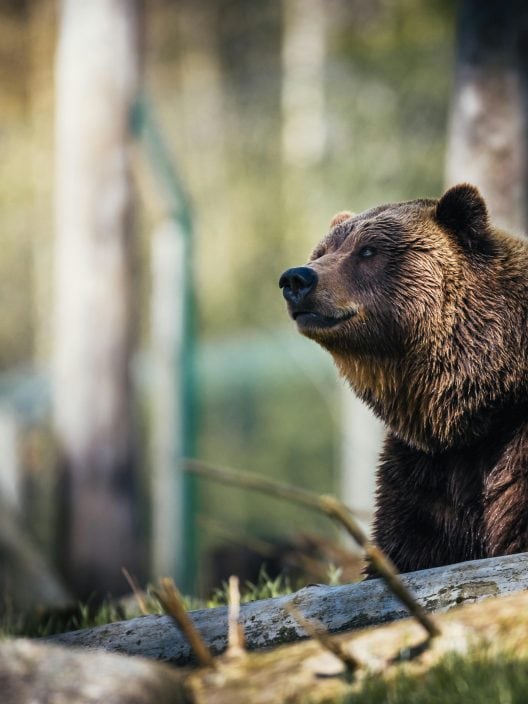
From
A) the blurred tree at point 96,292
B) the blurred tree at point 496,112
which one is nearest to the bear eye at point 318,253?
the blurred tree at point 496,112

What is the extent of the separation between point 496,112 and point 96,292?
422cm

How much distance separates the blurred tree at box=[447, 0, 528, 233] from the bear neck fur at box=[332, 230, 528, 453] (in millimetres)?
2198

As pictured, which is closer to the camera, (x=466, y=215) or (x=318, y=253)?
(x=466, y=215)

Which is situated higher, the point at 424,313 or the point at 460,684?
the point at 424,313

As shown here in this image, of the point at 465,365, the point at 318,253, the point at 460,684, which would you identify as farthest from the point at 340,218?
the point at 460,684

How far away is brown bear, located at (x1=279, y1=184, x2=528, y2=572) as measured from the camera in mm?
4070

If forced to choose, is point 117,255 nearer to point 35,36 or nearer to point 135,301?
point 135,301

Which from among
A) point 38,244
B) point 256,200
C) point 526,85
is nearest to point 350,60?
point 256,200

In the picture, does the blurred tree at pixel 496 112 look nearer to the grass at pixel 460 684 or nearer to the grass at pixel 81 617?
the grass at pixel 81 617

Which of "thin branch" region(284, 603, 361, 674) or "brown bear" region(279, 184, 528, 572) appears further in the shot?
"brown bear" region(279, 184, 528, 572)

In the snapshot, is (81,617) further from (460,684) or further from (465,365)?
(460,684)

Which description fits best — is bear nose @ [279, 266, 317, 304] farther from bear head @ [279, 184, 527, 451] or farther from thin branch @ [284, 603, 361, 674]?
thin branch @ [284, 603, 361, 674]

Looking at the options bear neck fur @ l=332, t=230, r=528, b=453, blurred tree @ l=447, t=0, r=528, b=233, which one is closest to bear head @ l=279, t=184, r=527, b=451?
bear neck fur @ l=332, t=230, r=528, b=453

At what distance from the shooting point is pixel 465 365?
417cm
